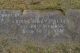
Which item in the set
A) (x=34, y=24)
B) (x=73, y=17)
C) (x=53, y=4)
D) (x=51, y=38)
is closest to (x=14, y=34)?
(x=34, y=24)

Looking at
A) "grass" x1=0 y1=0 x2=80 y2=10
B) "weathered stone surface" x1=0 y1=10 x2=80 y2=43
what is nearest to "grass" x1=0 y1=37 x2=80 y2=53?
"weathered stone surface" x1=0 y1=10 x2=80 y2=43

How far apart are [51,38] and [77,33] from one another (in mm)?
225

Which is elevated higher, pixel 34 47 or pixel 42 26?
pixel 42 26

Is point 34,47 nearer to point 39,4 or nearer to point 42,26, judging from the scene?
point 42,26

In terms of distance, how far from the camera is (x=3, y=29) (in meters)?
1.35

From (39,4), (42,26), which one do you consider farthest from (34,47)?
(39,4)

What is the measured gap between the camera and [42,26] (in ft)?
4.38

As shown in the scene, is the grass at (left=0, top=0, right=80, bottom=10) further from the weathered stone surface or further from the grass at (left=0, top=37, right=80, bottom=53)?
the grass at (left=0, top=37, right=80, bottom=53)

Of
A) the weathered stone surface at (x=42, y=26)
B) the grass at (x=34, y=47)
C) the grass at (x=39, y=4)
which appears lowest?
the grass at (x=34, y=47)

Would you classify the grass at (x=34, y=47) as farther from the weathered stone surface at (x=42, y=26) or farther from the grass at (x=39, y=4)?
the grass at (x=39, y=4)

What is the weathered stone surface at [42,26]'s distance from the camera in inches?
52.4

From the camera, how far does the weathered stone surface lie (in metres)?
1.33

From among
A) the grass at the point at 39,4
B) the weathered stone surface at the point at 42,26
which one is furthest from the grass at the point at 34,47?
the grass at the point at 39,4

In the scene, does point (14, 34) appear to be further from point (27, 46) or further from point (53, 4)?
point (53, 4)
